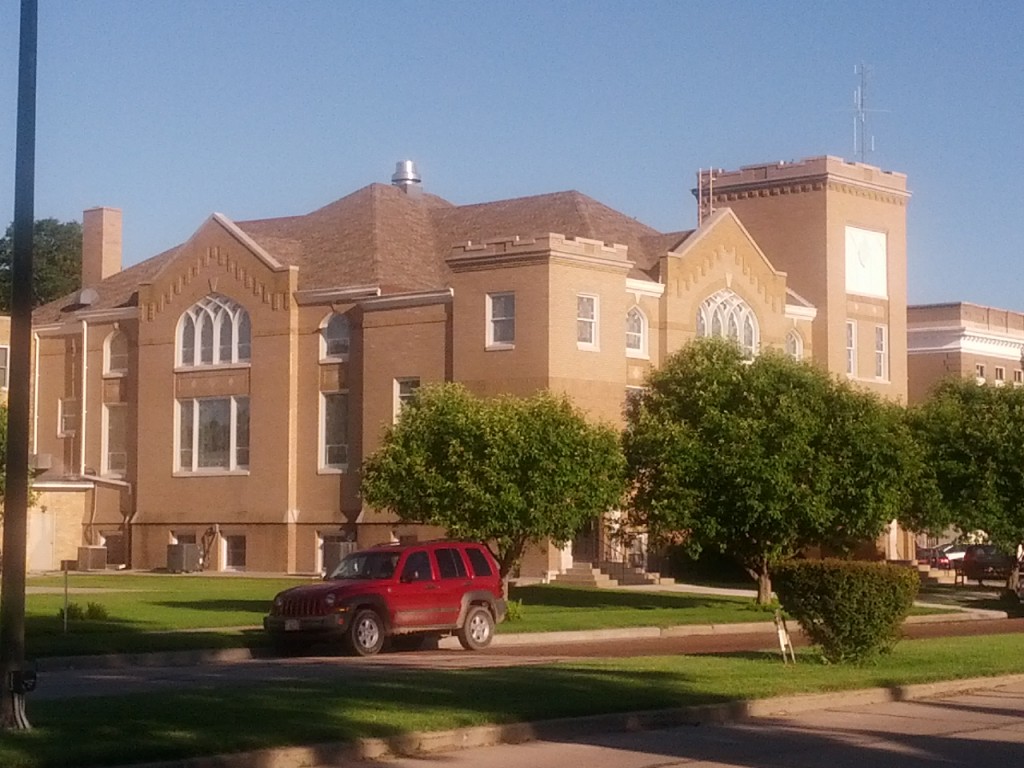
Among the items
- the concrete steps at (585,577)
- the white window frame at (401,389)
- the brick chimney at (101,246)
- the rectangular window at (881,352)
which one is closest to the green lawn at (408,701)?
the concrete steps at (585,577)

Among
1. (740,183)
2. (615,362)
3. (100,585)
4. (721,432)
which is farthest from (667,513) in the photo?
(740,183)

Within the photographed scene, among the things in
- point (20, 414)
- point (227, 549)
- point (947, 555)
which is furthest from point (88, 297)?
point (20, 414)

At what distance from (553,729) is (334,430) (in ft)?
136

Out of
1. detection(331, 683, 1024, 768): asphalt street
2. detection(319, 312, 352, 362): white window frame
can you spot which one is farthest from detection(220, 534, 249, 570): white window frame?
detection(331, 683, 1024, 768): asphalt street

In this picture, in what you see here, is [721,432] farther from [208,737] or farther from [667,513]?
[208,737]

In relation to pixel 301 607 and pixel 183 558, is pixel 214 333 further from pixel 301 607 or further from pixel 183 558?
pixel 301 607

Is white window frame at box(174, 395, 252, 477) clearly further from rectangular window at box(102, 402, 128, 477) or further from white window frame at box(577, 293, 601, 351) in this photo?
white window frame at box(577, 293, 601, 351)

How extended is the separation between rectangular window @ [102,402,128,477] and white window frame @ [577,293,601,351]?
19.3 metres

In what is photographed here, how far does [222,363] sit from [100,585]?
12.3 m

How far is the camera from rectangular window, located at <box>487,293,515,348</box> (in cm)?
5184

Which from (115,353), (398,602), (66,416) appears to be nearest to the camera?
(398,602)

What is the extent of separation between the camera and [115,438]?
63.4m

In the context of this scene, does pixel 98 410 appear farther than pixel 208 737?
Yes

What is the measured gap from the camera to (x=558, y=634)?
109ft
